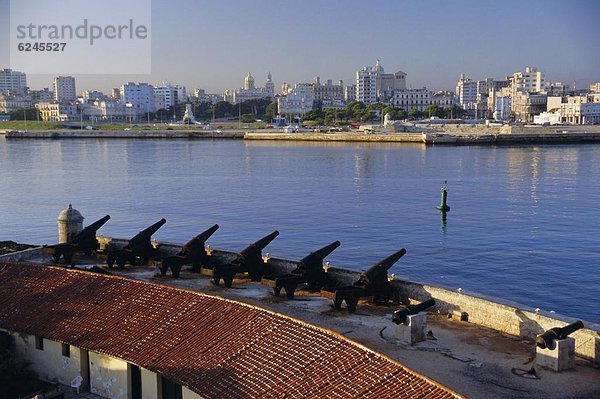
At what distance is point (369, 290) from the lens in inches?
629

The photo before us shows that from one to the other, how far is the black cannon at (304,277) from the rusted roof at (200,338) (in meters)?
2.91

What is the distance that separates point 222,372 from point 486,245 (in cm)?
2626

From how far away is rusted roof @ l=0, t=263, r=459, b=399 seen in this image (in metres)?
10.8

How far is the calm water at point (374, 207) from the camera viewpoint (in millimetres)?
31109

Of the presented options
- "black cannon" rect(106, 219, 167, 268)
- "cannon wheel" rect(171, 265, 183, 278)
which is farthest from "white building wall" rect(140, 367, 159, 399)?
"black cannon" rect(106, 219, 167, 268)

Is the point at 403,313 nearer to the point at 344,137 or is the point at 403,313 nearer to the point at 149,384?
the point at 149,384

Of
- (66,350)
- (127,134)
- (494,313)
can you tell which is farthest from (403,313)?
(127,134)

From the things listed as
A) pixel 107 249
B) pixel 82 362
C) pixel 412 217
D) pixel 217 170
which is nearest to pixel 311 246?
pixel 412 217

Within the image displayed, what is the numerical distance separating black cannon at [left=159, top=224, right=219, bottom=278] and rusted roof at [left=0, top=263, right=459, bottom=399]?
115 inches

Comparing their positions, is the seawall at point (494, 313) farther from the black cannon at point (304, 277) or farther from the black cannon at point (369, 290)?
the black cannon at point (304, 277)

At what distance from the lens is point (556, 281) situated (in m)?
28.4

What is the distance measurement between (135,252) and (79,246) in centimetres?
191

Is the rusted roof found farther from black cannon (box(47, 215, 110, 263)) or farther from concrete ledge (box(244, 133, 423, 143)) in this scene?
concrete ledge (box(244, 133, 423, 143))

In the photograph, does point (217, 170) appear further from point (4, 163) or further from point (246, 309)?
point (246, 309)
